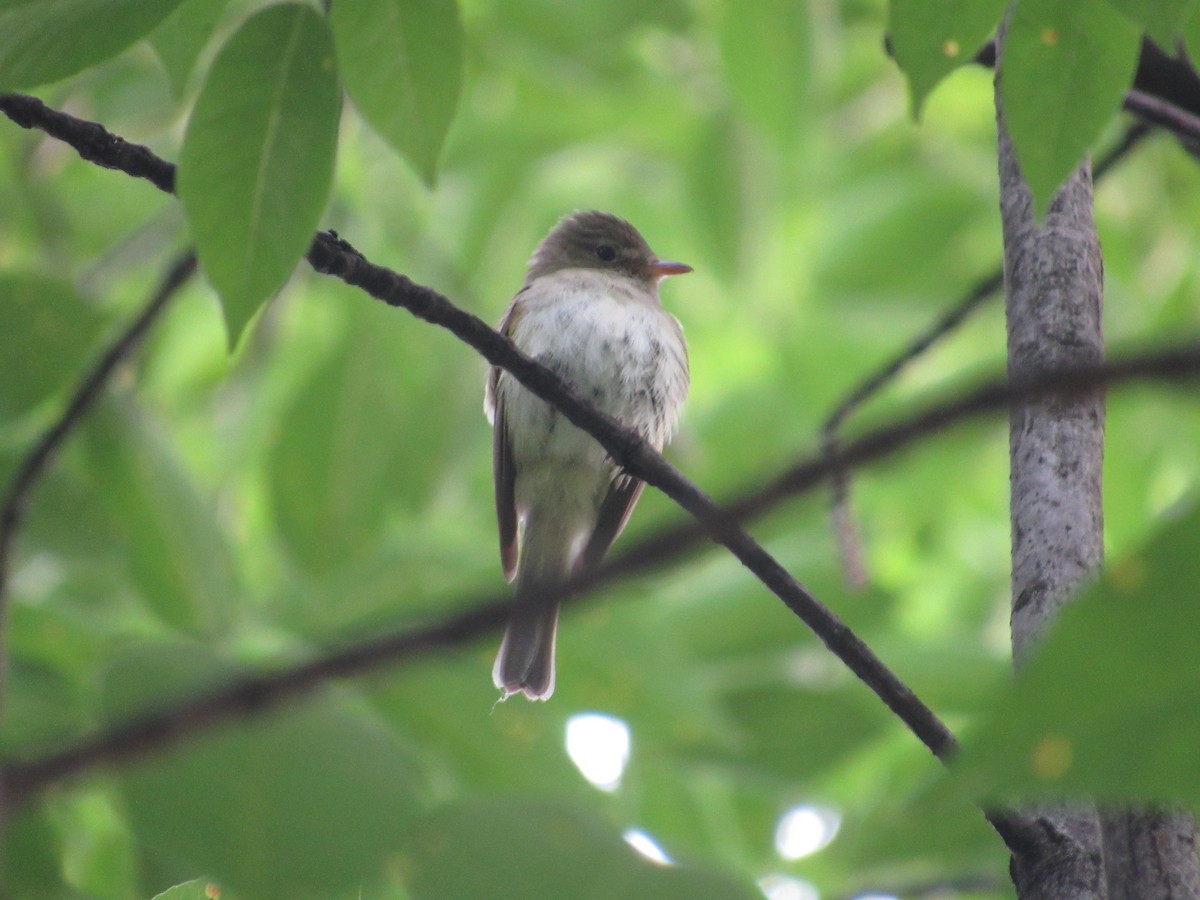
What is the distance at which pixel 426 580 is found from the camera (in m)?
3.49

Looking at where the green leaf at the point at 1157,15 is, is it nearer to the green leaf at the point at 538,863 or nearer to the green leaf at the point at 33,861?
the green leaf at the point at 538,863

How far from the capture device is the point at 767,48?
420cm

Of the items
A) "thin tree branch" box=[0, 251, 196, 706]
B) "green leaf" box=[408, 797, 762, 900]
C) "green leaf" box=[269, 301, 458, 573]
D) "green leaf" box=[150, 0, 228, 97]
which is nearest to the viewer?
"green leaf" box=[408, 797, 762, 900]

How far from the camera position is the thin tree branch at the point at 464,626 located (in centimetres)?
69

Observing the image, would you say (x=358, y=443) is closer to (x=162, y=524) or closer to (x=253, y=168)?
(x=162, y=524)

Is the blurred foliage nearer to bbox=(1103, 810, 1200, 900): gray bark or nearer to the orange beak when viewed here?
the orange beak

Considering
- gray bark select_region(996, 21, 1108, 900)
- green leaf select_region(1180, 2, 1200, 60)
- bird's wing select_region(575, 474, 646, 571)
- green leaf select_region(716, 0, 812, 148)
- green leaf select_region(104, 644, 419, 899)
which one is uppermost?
green leaf select_region(716, 0, 812, 148)

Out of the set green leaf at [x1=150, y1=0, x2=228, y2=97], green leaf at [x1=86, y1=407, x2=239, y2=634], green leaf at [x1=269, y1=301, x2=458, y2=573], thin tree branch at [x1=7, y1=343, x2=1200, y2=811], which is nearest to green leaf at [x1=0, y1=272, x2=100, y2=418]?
green leaf at [x1=86, y1=407, x2=239, y2=634]

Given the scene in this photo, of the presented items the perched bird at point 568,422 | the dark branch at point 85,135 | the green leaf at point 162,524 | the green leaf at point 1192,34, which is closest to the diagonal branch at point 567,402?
the dark branch at point 85,135

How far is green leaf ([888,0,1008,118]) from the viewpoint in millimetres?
1883

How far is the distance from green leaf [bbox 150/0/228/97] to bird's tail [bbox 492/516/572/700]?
103 centimetres

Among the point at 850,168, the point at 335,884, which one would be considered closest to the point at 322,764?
the point at 335,884

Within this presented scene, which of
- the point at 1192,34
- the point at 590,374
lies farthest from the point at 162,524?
the point at 1192,34

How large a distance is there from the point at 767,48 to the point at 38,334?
2.28 meters
